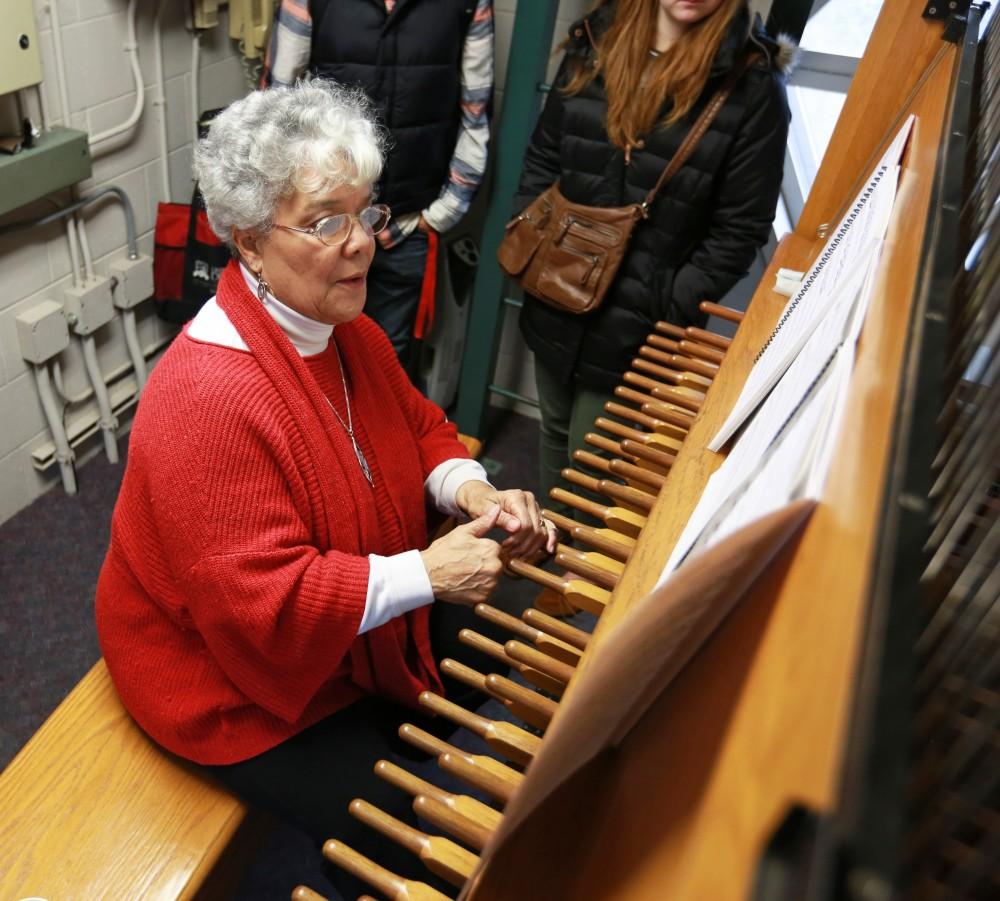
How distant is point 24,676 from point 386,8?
6.22 ft

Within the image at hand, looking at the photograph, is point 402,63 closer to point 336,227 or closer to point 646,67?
point 646,67

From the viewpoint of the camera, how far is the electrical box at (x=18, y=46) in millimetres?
1913

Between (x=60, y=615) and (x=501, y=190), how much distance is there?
171cm

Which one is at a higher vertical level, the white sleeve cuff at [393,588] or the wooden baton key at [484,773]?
the wooden baton key at [484,773]

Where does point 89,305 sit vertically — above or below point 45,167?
below

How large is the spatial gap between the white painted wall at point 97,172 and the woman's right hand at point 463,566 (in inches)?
63.6

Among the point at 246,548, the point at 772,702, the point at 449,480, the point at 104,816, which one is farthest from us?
the point at 449,480

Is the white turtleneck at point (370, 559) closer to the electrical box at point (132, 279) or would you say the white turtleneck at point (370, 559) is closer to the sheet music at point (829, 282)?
the sheet music at point (829, 282)

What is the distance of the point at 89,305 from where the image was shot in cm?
246

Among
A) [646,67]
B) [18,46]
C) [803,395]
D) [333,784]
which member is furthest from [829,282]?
[18,46]

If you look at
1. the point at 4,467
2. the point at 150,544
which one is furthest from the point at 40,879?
the point at 4,467

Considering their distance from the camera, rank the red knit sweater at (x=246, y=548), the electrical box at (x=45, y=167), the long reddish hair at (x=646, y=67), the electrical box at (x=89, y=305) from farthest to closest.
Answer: the electrical box at (x=89, y=305) → the electrical box at (x=45, y=167) → the long reddish hair at (x=646, y=67) → the red knit sweater at (x=246, y=548)

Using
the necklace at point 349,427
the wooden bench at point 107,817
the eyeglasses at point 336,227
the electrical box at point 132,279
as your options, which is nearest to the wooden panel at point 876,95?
the eyeglasses at point 336,227

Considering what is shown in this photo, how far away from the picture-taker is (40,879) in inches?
46.6
